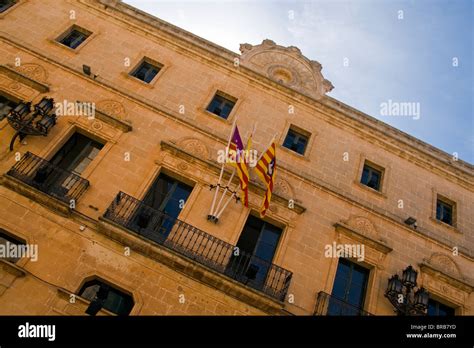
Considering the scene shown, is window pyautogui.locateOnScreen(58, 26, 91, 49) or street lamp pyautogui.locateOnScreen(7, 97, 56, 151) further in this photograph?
window pyautogui.locateOnScreen(58, 26, 91, 49)

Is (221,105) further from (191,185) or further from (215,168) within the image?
(191,185)

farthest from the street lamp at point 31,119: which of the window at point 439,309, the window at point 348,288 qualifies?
the window at point 439,309

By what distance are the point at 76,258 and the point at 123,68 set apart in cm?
722

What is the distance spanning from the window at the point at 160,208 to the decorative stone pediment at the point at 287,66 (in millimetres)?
6134

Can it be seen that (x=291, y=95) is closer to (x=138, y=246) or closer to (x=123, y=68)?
(x=123, y=68)

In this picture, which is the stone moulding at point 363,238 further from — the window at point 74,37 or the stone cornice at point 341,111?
the window at point 74,37

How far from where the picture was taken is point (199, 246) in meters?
9.28

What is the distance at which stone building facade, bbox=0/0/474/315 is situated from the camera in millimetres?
8789

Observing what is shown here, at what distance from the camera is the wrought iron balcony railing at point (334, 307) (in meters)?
9.36

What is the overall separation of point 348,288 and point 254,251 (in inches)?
114

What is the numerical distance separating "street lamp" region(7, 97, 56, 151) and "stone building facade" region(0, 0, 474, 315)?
303 millimetres

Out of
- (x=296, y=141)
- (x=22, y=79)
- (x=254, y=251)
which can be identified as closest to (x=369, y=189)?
(x=296, y=141)
